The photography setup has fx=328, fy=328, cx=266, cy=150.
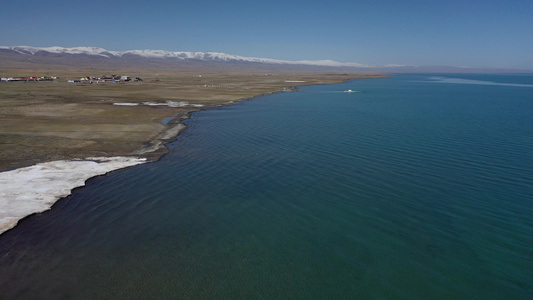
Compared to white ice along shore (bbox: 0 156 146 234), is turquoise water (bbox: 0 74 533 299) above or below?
below

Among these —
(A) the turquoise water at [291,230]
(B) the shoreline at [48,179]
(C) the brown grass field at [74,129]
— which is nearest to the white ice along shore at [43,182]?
(B) the shoreline at [48,179]

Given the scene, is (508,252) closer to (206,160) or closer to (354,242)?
(354,242)

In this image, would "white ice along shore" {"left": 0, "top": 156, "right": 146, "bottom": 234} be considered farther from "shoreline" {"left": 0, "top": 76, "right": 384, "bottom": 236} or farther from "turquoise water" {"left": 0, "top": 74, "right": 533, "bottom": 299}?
"turquoise water" {"left": 0, "top": 74, "right": 533, "bottom": 299}

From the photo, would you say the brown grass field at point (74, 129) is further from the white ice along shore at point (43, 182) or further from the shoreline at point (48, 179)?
the white ice along shore at point (43, 182)

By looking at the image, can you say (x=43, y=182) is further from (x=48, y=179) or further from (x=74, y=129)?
(x=74, y=129)

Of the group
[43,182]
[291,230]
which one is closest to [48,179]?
[43,182]

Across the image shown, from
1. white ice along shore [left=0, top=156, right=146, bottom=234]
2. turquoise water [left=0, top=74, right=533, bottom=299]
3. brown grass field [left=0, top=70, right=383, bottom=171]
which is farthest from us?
brown grass field [left=0, top=70, right=383, bottom=171]

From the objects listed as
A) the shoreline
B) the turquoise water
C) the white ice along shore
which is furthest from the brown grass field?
the turquoise water
